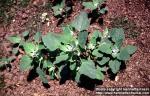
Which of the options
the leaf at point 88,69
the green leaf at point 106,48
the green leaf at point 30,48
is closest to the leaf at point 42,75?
the green leaf at point 30,48

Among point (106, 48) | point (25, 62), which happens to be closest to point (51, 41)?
point (25, 62)

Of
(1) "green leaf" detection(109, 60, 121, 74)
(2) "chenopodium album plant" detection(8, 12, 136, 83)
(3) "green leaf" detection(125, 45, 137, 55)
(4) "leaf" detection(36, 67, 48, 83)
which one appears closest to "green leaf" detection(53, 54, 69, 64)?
(2) "chenopodium album plant" detection(8, 12, 136, 83)

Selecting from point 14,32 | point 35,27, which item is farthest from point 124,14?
point 14,32

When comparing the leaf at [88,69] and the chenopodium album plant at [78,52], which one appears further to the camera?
the chenopodium album plant at [78,52]

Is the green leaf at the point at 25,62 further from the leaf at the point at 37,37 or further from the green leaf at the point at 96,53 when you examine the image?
the green leaf at the point at 96,53

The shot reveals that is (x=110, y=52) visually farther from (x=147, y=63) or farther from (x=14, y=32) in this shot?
(x=14, y=32)

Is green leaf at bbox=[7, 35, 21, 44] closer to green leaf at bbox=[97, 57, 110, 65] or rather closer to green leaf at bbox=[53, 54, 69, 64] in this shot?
green leaf at bbox=[53, 54, 69, 64]

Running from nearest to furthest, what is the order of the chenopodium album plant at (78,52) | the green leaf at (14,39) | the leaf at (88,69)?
1. the leaf at (88,69)
2. the chenopodium album plant at (78,52)
3. the green leaf at (14,39)
